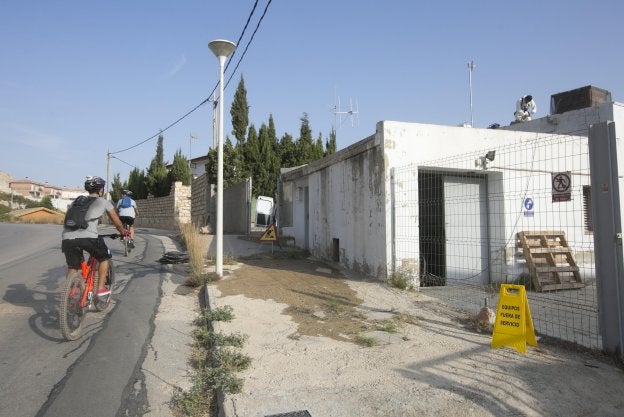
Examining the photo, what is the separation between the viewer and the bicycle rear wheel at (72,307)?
4730mm

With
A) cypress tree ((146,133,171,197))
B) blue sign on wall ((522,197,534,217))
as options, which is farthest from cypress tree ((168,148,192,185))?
blue sign on wall ((522,197,534,217))

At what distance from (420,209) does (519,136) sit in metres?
2.76

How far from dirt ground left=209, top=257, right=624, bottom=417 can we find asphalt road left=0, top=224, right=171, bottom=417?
3.35 ft

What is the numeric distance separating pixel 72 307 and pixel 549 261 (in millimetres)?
8620

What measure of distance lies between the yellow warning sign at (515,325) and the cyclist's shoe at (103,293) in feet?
15.7

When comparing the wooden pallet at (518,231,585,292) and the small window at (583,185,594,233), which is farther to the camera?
the small window at (583,185,594,233)

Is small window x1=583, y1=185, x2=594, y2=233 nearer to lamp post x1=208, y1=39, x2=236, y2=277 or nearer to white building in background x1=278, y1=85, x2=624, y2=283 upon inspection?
white building in background x1=278, y1=85, x2=624, y2=283

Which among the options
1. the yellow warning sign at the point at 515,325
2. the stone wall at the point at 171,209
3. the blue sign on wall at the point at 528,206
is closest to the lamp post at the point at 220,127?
the yellow warning sign at the point at 515,325

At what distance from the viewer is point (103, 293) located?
18.5ft

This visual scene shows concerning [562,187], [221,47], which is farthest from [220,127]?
[562,187]

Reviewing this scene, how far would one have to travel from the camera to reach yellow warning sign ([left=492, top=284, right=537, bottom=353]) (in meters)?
4.42

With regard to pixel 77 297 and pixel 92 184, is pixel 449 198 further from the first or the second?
pixel 77 297

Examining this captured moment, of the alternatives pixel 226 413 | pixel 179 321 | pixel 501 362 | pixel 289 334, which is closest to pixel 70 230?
pixel 179 321

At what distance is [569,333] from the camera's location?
513cm
